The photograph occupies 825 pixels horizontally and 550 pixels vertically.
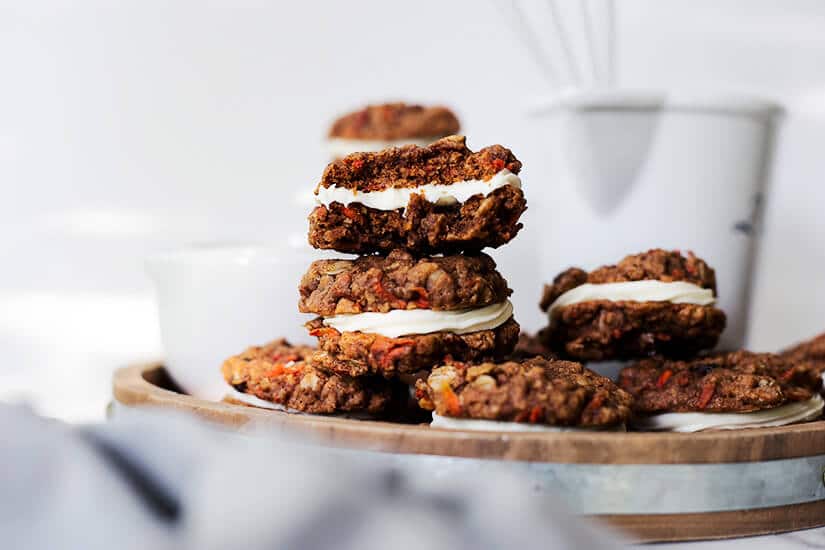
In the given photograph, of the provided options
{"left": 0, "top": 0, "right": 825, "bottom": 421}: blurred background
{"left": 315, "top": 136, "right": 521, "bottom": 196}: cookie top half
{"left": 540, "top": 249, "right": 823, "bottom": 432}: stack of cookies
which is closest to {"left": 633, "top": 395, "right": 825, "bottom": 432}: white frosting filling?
{"left": 540, "top": 249, "right": 823, "bottom": 432}: stack of cookies

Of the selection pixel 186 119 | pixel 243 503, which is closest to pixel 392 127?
pixel 186 119

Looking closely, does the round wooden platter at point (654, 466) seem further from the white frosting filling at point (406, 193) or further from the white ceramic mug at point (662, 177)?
the white ceramic mug at point (662, 177)

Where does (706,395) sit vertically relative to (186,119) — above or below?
below

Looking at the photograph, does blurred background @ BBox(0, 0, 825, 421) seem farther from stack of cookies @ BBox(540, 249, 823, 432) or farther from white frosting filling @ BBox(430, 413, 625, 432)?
white frosting filling @ BBox(430, 413, 625, 432)

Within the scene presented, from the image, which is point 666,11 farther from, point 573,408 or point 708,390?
point 573,408

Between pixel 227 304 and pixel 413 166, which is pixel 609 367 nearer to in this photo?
pixel 413 166

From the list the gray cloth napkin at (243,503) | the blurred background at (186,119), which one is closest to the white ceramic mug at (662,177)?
the blurred background at (186,119)
